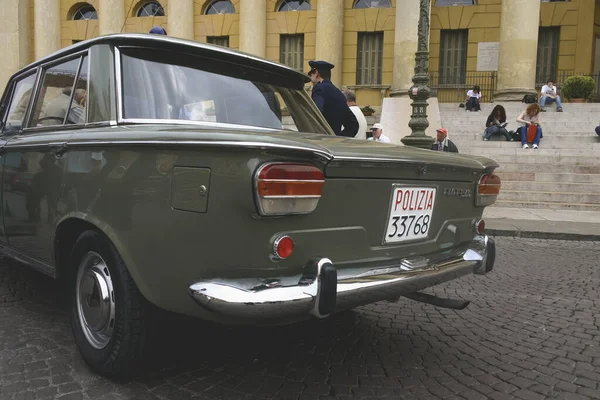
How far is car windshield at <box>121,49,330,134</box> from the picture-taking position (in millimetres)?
2699

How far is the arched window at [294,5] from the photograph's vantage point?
24.4 metres

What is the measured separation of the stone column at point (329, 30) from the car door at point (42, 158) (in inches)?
809

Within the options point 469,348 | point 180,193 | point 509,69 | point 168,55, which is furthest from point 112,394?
point 509,69

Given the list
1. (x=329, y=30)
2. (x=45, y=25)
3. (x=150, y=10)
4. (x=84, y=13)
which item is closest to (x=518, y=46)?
(x=329, y=30)

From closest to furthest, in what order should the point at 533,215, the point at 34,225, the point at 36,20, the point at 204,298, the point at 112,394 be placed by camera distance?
1. the point at 204,298
2. the point at 112,394
3. the point at 34,225
4. the point at 533,215
5. the point at 36,20

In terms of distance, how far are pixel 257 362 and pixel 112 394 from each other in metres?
0.81

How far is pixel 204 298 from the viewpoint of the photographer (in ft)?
6.63

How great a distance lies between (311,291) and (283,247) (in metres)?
0.22

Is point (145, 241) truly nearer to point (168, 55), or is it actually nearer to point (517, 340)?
point (168, 55)

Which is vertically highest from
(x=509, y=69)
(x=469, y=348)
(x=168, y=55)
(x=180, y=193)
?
(x=509, y=69)

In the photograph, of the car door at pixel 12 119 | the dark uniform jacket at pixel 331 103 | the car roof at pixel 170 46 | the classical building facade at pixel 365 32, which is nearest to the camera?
the car roof at pixel 170 46

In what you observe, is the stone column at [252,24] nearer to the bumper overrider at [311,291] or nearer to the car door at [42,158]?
the car door at [42,158]

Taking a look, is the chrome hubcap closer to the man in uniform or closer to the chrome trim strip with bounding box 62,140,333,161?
the chrome trim strip with bounding box 62,140,333,161

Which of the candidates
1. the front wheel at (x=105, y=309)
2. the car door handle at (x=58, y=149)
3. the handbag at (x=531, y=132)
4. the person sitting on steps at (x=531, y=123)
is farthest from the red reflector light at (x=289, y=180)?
the handbag at (x=531, y=132)
